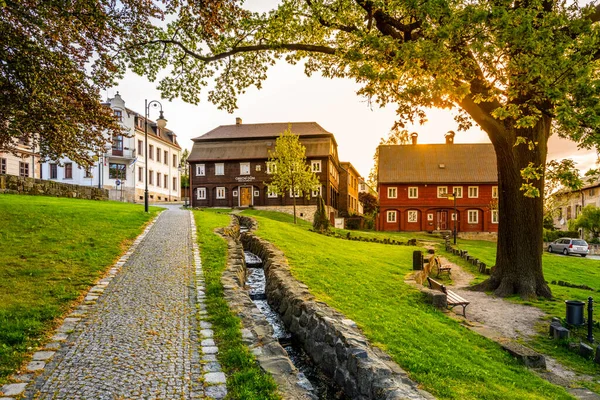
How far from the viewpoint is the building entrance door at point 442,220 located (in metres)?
49.3

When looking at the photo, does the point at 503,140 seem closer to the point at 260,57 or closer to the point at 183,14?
the point at 260,57

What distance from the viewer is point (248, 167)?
5025 cm

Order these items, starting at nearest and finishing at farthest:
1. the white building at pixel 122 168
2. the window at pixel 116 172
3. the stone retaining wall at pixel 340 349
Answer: the stone retaining wall at pixel 340 349, the white building at pixel 122 168, the window at pixel 116 172

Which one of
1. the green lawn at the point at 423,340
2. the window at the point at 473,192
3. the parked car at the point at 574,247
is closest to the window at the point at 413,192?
the window at the point at 473,192

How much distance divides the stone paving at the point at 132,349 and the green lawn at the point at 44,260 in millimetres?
393

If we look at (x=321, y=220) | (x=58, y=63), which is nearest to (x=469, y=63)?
(x=58, y=63)

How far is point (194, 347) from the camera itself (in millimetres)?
6777

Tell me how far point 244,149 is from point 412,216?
21693mm

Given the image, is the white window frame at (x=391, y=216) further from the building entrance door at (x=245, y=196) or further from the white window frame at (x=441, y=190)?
the building entrance door at (x=245, y=196)

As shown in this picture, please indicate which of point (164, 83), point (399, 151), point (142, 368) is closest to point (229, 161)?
point (399, 151)

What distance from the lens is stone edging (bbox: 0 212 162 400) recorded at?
522 centimetres

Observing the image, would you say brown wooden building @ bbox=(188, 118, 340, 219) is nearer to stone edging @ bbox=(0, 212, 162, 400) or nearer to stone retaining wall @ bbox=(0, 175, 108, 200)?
stone retaining wall @ bbox=(0, 175, 108, 200)

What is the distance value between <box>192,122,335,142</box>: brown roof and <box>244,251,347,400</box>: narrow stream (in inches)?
1526

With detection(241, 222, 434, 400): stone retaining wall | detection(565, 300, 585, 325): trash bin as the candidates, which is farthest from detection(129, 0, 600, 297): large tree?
detection(241, 222, 434, 400): stone retaining wall
